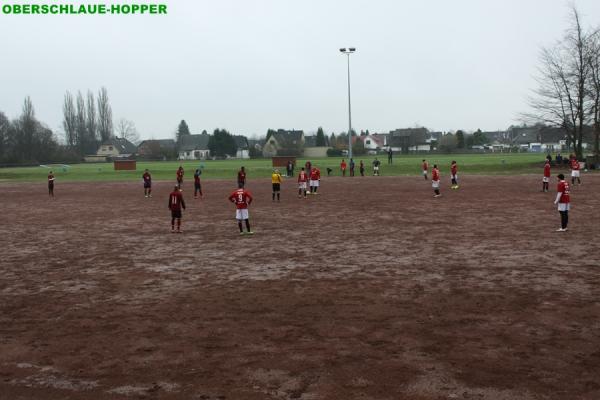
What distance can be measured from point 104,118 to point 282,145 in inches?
2108

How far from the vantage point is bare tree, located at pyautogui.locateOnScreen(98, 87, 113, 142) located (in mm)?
135875

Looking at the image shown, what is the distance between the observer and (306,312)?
894 cm

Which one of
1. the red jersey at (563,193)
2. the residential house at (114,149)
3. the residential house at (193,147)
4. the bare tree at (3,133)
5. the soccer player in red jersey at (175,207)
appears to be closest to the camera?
the red jersey at (563,193)

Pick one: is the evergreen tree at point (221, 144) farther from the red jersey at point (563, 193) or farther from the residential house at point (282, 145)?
the red jersey at point (563, 193)

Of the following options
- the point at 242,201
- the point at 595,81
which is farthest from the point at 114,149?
the point at 242,201

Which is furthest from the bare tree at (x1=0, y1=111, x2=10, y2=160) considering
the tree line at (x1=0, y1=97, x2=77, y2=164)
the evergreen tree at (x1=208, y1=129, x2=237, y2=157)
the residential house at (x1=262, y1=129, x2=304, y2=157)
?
the residential house at (x1=262, y1=129, x2=304, y2=157)

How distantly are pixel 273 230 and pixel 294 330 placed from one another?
1035 centimetres

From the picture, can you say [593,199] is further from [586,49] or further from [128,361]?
[586,49]

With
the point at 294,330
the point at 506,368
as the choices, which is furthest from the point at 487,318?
the point at 294,330

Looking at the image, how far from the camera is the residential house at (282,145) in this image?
10794 cm

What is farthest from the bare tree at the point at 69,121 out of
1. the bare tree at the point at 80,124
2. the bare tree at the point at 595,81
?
the bare tree at the point at 595,81

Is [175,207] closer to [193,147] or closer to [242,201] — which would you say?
[242,201]

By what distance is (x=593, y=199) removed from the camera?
2558 centimetres

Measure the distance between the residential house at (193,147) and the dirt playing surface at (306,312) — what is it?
113 m
